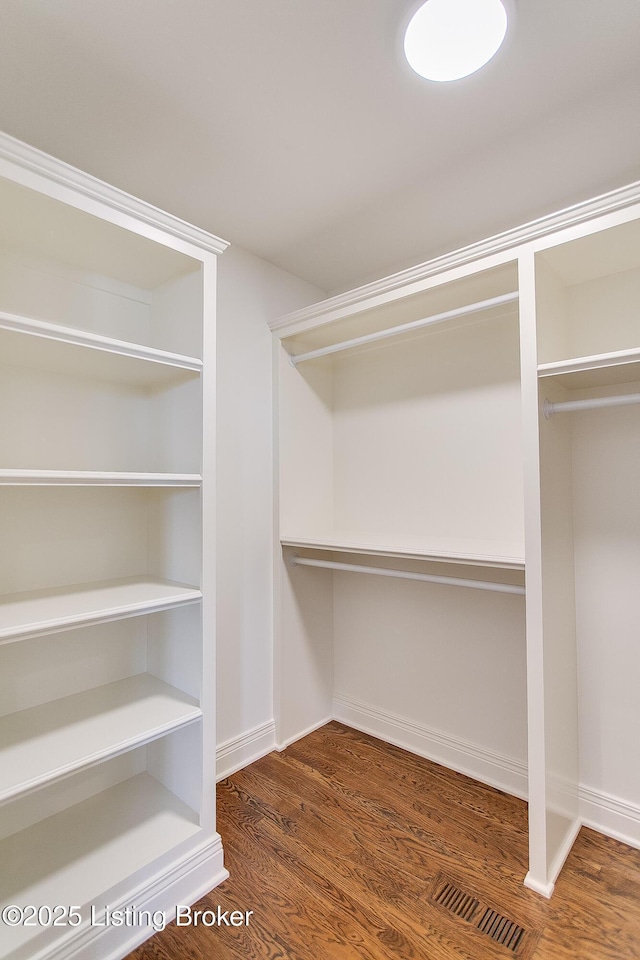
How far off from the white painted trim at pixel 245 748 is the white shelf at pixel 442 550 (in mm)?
947

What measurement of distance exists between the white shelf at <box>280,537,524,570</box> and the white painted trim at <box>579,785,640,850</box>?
98 centimetres

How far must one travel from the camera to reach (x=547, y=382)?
5.42ft

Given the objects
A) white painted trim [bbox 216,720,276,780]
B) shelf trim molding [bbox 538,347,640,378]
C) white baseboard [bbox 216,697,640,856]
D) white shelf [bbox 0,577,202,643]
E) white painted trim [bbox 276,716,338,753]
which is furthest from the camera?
white painted trim [bbox 276,716,338,753]

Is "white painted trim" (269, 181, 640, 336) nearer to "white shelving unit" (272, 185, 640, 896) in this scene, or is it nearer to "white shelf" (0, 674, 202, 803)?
"white shelving unit" (272, 185, 640, 896)

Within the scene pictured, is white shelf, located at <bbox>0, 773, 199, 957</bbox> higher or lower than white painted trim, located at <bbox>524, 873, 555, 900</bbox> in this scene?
higher

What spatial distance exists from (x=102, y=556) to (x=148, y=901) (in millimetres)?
1107

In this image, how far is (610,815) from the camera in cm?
181

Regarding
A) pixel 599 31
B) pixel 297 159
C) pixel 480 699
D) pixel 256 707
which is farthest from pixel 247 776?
pixel 599 31

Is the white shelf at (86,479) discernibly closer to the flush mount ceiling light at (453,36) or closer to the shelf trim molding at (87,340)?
the shelf trim molding at (87,340)

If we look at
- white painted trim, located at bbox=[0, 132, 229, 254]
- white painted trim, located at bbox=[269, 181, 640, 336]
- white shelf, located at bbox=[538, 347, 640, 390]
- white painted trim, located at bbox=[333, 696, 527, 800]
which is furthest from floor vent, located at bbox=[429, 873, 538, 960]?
white painted trim, located at bbox=[0, 132, 229, 254]

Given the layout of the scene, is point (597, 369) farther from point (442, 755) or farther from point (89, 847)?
point (89, 847)

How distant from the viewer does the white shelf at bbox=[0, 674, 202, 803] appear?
1.29 meters

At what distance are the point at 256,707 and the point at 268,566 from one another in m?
0.70

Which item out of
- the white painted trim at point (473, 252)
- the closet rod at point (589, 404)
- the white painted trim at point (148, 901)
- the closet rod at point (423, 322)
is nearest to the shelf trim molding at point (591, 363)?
the closet rod at point (589, 404)
